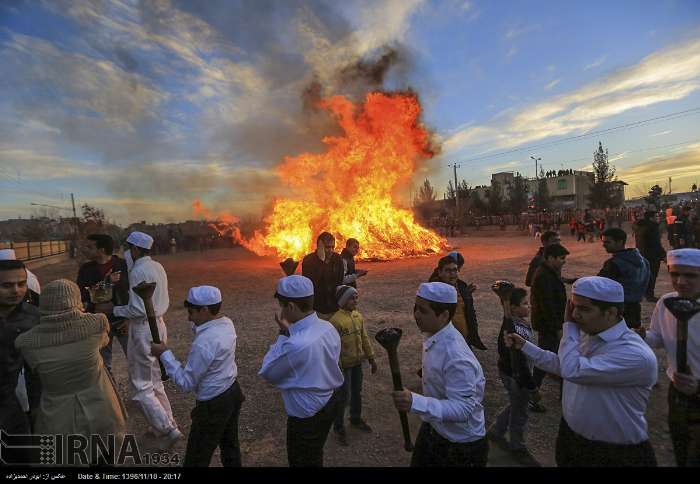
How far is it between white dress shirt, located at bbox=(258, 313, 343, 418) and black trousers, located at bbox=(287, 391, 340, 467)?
0.05 meters

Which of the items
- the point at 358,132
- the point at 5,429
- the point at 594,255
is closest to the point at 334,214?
the point at 358,132

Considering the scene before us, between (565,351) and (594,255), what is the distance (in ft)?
60.7

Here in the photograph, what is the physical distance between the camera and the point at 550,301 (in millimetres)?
4469

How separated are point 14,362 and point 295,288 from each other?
212 cm

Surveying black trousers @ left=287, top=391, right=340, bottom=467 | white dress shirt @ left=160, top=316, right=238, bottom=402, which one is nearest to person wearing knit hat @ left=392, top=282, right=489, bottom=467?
black trousers @ left=287, top=391, right=340, bottom=467

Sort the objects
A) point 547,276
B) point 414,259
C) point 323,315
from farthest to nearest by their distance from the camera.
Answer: point 414,259 < point 323,315 < point 547,276

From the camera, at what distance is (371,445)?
4117 millimetres

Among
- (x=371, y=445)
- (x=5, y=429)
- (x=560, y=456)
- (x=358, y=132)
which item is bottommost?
(x=371, y=445)

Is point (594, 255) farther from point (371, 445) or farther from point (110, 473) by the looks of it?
point (110, 473)

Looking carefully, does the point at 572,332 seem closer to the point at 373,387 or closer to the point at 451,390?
the point at 451,390

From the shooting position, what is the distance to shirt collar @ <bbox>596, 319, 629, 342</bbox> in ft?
7.43

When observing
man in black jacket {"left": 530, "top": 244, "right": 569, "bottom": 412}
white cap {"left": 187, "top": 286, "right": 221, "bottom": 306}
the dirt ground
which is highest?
white cap {"left": 187, "top": 286, "right": 221, "bottom": 306}

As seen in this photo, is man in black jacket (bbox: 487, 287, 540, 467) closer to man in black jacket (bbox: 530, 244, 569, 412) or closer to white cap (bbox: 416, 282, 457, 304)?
man in black jacket (bbox: 530, 244, 569, 412)

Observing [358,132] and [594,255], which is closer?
[594,255]
